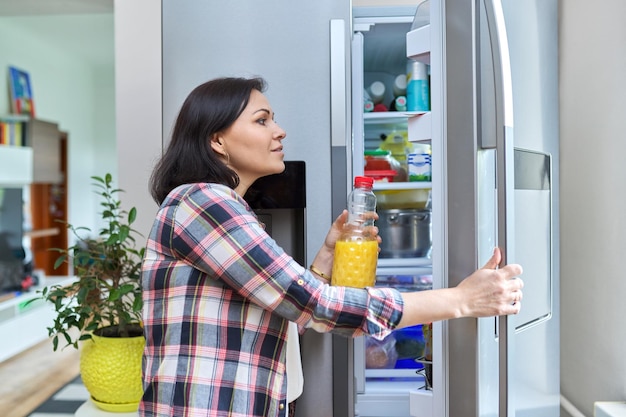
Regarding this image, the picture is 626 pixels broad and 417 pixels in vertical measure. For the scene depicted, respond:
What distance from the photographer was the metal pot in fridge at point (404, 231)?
210cm

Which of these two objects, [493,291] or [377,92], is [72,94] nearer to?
[377,92]

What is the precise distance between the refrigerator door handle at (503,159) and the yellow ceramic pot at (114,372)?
3.83ft

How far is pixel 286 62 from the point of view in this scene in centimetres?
160

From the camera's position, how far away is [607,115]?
944 mm

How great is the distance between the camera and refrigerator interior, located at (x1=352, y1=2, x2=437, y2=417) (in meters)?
1.84

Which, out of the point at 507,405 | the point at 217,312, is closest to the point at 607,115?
the point at 507,405

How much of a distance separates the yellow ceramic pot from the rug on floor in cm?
142

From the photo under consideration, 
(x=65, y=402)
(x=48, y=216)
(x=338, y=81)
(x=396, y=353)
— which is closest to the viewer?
(x=338, y=81)

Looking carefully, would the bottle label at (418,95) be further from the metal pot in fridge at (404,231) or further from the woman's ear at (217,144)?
the woman's ear at (217,144)

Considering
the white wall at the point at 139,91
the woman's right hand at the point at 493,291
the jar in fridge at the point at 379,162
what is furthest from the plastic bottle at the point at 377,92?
the woman's right hand at the point at 493,291

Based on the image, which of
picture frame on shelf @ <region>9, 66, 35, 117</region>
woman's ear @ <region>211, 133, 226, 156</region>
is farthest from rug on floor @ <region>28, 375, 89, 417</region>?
picture frame on shelf @ <region>9, 66, 35, 117</region>

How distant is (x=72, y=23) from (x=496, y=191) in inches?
195

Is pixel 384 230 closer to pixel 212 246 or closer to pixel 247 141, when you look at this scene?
pixel 247 141

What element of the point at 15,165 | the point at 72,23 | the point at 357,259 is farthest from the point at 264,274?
the point at 72,23
